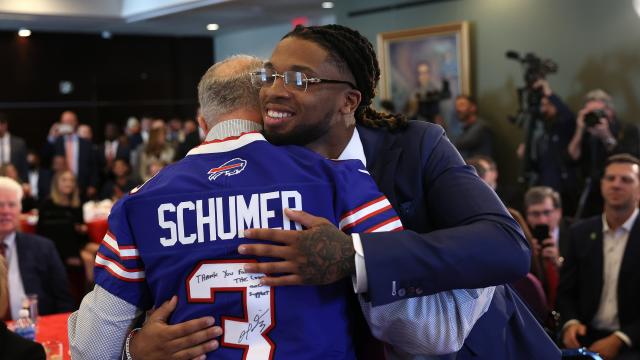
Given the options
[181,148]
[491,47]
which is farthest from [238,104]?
[491,47]

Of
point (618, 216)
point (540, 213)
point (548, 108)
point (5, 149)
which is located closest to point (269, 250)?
point (618, 216)

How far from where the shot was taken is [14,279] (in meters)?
4.05

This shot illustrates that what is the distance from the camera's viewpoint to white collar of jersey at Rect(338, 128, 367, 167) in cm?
162

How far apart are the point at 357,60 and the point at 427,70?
7.74 meters

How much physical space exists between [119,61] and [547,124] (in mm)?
9980

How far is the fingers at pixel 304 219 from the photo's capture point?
138 centimetres

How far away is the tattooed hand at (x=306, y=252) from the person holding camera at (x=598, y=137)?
5074 mm

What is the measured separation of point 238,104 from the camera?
1.68m

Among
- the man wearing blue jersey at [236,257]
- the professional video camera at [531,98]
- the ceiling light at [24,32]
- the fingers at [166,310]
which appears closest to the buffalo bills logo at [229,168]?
the man wearing blue jersey at [236,257]

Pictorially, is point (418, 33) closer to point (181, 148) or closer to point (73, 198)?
point (181, 148)

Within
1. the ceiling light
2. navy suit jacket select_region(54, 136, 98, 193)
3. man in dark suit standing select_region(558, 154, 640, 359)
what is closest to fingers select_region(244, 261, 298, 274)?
man in dark suit standing select_region(558, 154, 640, 359)

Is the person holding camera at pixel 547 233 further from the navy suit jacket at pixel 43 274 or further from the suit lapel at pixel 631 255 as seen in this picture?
the navy suit jacket at pixel 43 274

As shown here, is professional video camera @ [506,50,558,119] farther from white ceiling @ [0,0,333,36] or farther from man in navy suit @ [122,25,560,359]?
man in navy suit @ [122,25,560,359]

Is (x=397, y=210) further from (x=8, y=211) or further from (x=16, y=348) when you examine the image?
(x=8, y=211)
